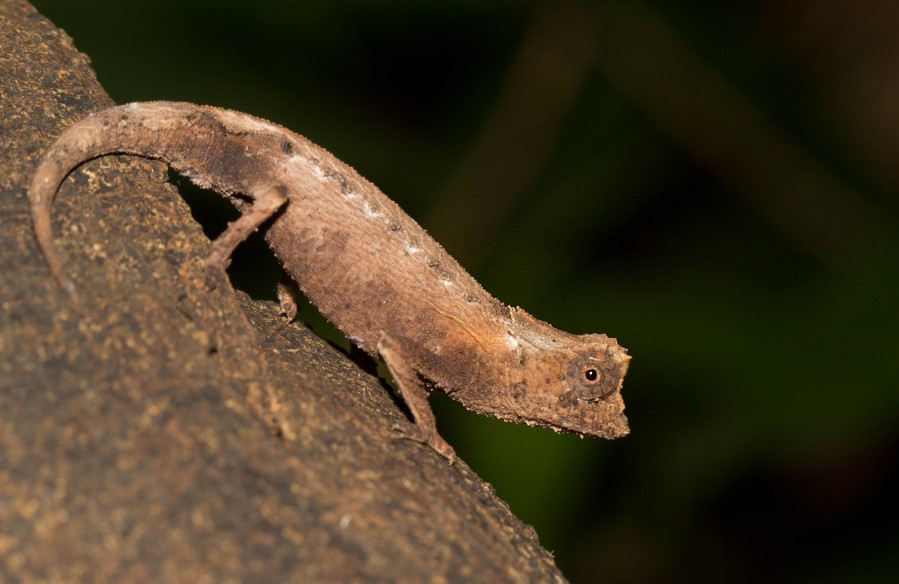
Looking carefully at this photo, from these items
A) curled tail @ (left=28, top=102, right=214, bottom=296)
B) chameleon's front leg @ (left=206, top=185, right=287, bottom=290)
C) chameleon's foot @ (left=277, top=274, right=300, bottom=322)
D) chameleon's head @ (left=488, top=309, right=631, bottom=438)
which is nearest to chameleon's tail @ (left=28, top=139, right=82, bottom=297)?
curled tail @ (left=28, top=102, right=214, bottom=296)

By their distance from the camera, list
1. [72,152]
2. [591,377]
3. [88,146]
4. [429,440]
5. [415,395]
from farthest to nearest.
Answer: [591,377] → [415,395] → [429,440] → [88,146] → [72,152]

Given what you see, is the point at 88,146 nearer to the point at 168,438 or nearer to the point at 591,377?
the point at 168,438

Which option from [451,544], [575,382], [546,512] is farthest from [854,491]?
[451,544]

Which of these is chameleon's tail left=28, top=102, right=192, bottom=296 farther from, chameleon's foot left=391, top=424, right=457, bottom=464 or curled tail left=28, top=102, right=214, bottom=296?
chameleon's foot left=391, top=424, right=457, bottom=464

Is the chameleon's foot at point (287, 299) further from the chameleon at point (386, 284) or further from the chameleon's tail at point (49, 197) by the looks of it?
the chameleon's tail at point (49, 197)

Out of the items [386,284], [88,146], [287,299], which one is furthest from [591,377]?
[88,146]

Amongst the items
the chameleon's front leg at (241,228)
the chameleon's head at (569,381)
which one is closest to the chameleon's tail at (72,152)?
the chameleon's front leg at (241,228)
